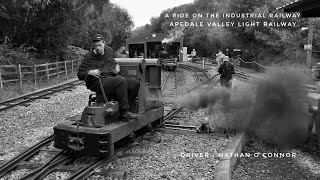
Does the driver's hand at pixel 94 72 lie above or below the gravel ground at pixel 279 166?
above

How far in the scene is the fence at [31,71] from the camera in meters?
16.2

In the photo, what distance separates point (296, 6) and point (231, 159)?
4.11 m

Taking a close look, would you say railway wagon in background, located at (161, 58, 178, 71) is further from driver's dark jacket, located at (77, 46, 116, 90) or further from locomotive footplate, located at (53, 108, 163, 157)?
locomotive footplate, located at (53, 108, 163, 157)

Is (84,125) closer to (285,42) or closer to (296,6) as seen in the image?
(296,6)

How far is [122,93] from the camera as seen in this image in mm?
5844

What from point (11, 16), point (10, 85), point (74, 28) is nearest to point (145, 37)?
point (74, 28)

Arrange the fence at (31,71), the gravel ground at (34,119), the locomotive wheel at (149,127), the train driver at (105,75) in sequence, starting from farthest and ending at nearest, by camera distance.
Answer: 1. the fence at (31,71)
2. the locomotive wheel at (149,127)
3. the gravel ground at (34,119)
4. the train driver at (105,75)

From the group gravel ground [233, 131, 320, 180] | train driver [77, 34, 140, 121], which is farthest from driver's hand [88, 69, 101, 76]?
gravel ground [233, 131, 320, 180]

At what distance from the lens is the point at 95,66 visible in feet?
19.3

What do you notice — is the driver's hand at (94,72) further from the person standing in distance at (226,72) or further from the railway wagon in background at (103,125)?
the person standing in distance at (226,72)

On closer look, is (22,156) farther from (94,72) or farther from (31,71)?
(31,71)

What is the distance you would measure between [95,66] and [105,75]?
0.76 ft

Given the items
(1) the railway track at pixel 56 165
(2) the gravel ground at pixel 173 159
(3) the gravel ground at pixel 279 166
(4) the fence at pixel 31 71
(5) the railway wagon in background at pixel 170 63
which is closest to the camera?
(1) the railway track at pixel 56 165

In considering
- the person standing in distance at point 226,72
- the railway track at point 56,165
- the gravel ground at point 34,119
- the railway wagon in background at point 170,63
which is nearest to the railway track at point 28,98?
the gravel ground at point 34,119
